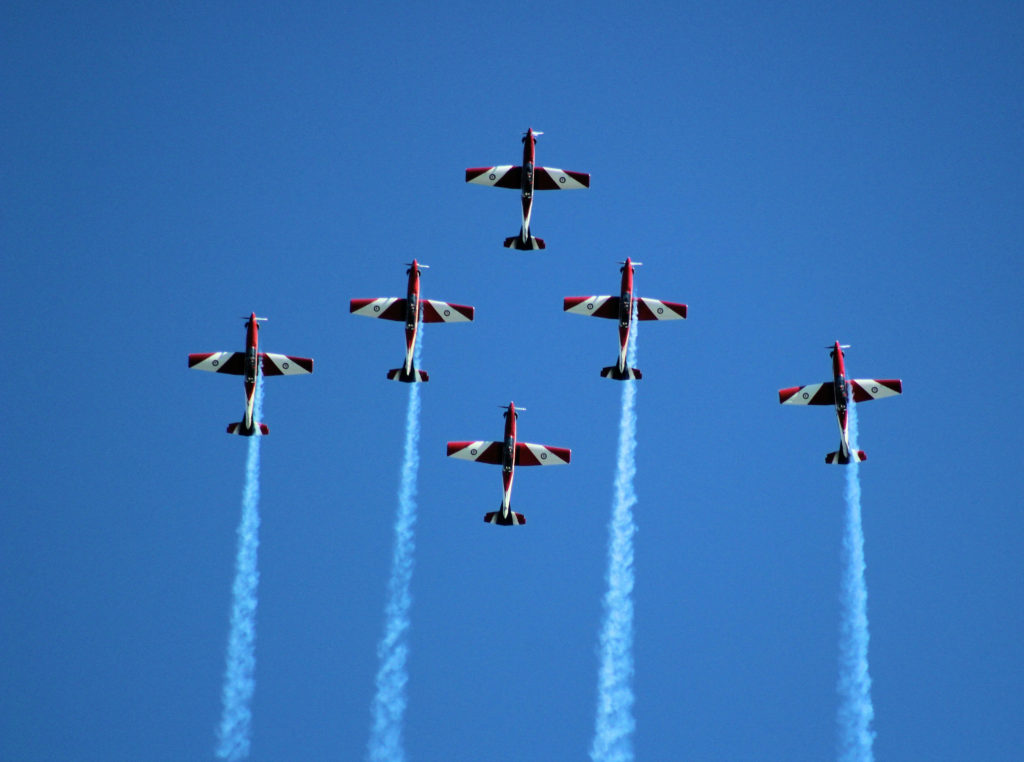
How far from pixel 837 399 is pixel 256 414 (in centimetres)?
2769

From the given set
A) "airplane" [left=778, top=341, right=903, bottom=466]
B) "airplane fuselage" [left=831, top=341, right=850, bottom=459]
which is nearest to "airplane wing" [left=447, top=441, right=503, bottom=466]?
"airplane" [left=778, top=341, right=903, bottom=466]

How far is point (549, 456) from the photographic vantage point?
94438mm

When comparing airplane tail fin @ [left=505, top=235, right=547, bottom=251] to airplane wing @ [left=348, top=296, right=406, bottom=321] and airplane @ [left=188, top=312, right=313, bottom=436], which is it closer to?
airplane wing @ [left=348, top=296, right=406, bottom=321]

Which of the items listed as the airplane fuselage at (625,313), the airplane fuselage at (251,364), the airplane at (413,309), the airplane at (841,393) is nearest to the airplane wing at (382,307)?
the airplane at (413,309)

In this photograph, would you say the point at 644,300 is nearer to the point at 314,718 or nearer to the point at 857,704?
the point at 857,704

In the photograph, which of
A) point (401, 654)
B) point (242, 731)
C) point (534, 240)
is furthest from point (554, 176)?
point (242, 731)

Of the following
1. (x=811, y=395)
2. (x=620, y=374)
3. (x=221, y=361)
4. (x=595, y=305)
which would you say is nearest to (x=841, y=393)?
(x=811, y=395)

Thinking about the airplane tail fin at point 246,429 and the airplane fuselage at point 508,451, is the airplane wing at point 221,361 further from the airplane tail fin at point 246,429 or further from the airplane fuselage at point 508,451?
the airplane fuselage at point 508,451

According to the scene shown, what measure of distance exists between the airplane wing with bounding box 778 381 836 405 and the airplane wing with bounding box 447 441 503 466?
14.0 metres

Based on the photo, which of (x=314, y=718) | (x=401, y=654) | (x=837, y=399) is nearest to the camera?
(x=837, y=399)

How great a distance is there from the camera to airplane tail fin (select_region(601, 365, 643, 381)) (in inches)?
3688

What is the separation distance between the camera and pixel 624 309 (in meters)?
95.1

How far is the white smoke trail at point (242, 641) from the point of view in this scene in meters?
95.0

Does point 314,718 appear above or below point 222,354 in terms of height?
below
